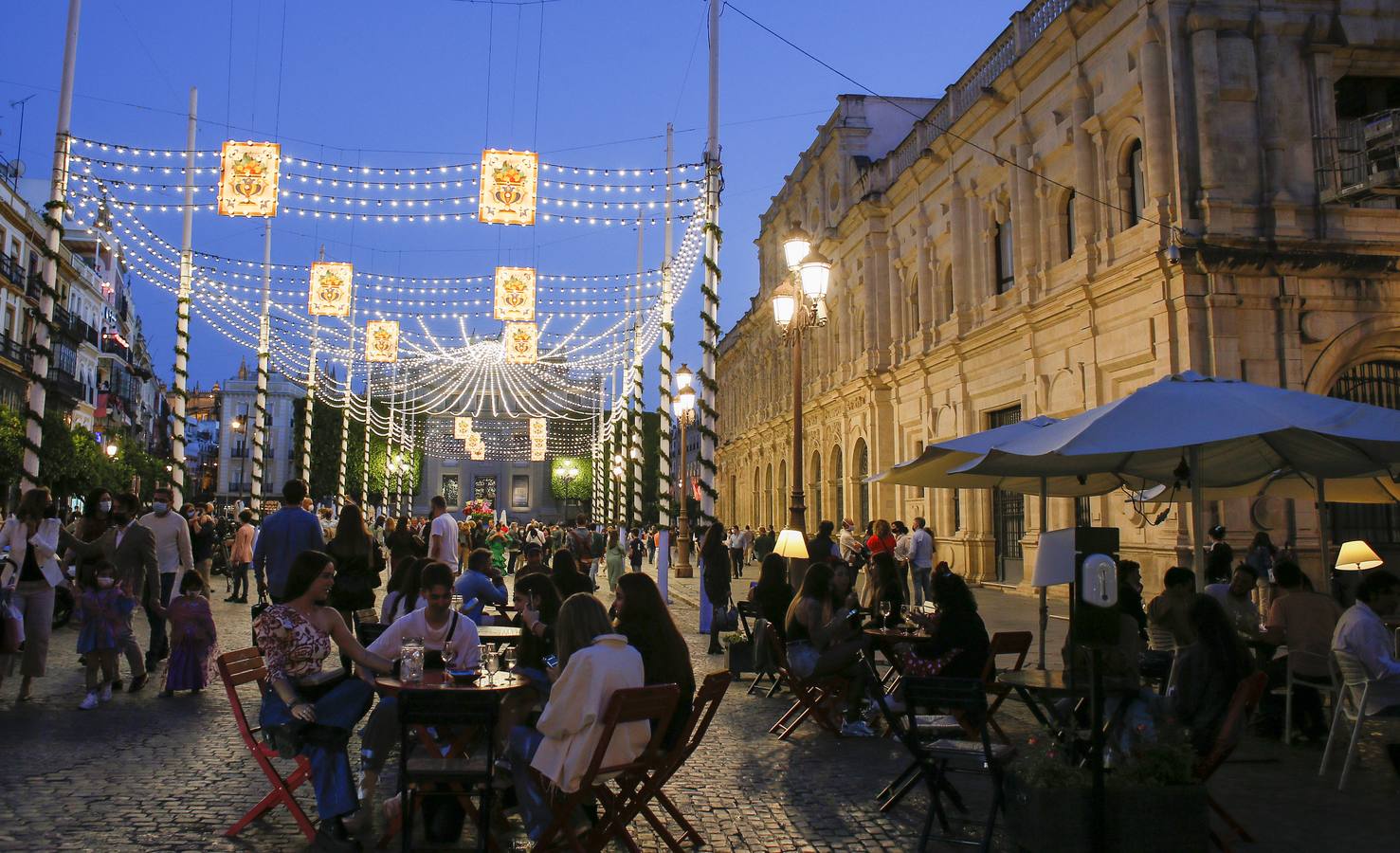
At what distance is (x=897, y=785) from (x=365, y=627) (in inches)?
167

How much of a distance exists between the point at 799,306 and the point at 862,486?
59.6ft

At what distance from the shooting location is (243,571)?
2000cm

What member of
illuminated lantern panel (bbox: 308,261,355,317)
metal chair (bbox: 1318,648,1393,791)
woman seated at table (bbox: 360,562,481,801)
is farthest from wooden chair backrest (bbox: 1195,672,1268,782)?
illuminated lantern panel (bbox: 308,261,355,317)

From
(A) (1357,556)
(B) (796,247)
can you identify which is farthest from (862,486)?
(A) (1357,556)

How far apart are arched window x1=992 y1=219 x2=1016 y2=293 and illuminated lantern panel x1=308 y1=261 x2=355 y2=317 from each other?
15606 millimetres

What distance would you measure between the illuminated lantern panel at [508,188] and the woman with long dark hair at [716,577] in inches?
302

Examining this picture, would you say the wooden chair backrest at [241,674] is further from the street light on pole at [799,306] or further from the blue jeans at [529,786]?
the street light on pole at [799,306]

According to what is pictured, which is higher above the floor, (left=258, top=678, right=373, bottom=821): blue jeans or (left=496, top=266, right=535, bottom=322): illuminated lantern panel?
(left=496, top=266, right=535, bottom=322): illuminated lantern panel

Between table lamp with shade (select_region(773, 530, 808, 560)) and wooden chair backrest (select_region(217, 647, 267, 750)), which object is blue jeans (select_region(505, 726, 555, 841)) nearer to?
wooden chair backrest (select_region(217, 647, 267, 750))

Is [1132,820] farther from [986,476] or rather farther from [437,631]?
[986,476]

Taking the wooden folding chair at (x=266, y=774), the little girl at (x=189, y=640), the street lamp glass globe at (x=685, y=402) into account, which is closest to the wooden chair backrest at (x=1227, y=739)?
the wooden folding chair at (x=266, y=774)

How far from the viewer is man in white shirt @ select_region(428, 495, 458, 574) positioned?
13680 millimetres

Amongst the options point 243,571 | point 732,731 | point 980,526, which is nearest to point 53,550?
point 732,731

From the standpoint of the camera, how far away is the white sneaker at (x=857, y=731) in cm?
848
